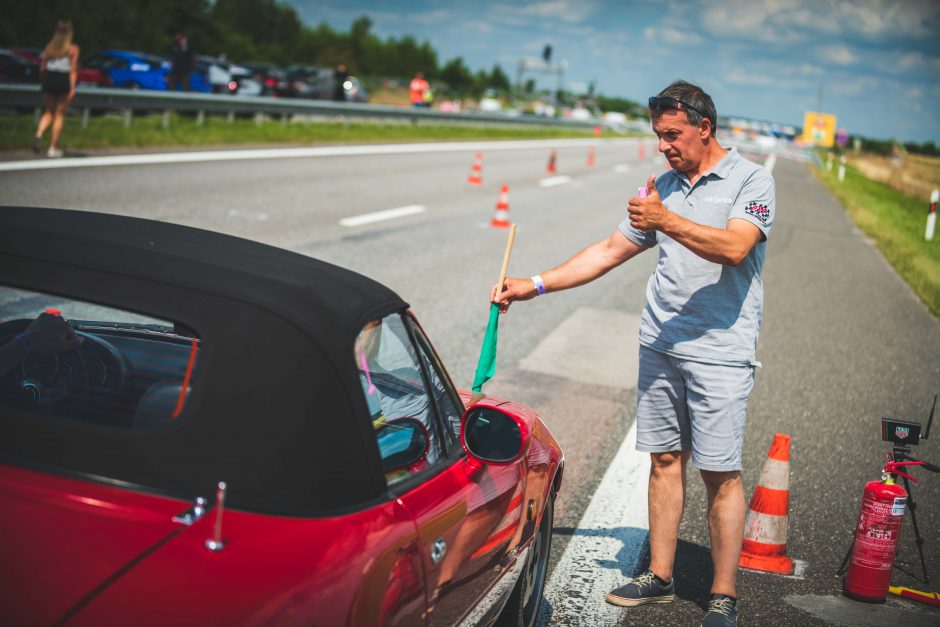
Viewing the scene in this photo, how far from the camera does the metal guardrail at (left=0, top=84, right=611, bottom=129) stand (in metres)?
16.5

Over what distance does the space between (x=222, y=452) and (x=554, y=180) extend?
23.6 metres

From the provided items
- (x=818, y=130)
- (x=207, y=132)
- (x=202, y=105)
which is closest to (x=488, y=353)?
(x=207, y=132)

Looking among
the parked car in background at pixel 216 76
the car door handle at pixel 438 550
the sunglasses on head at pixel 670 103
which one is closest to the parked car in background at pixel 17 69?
the parked car in background at pixel 216 76

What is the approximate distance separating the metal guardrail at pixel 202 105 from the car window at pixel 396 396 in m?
15.3

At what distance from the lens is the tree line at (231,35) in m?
38.7

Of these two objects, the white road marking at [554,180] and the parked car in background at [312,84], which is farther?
the parked car in background at [312,84]

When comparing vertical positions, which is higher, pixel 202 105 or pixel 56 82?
pixel 56 82

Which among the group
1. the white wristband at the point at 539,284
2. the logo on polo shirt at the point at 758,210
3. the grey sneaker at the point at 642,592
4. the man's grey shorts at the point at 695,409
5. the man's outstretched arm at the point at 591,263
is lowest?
the grey sneaker at the point at 642,592

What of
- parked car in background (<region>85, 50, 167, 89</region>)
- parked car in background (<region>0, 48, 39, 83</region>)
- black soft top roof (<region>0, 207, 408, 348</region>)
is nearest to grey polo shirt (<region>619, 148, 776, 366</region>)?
black soft top roof (<region>0, 207, 408, 348</region>)

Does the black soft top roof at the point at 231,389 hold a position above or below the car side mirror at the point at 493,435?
above

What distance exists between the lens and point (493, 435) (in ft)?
9.20

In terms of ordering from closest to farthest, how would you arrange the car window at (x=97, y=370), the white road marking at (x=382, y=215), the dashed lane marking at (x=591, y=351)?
the car window at (x=97, y=370)
the dashed lane marking at (x=591, y=351)
the white road marking at (x=382, y=215)

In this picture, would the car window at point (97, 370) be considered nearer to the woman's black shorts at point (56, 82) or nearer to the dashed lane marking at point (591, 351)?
the dashed lane marking at point (591, 351)

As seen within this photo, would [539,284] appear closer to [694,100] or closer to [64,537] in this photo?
[694,100]
